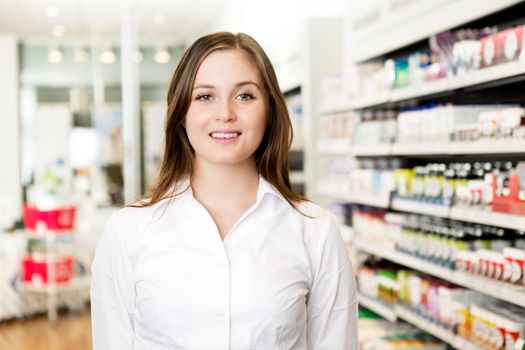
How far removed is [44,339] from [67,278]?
102cm

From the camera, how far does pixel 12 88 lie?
12.1 metres

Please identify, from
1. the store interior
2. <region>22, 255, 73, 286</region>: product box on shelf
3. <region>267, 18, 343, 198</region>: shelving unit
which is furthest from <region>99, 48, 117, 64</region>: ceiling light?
<region>267, 18, 343, 198</region>: shelving unit

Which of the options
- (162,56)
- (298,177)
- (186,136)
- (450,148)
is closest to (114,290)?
(186,136)

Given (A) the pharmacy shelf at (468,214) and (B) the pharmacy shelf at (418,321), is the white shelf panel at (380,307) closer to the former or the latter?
(B) the pharmacy shelf at (418,321)

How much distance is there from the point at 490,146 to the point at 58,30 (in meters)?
9.91

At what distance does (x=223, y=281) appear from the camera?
176 centimetres

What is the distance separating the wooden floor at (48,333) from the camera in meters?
6.18

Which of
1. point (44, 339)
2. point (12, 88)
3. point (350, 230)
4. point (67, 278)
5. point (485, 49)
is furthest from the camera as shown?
point (12, 88)

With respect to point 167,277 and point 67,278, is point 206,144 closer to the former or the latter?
point 167,277

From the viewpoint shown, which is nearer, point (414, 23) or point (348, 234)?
point (414, 23)

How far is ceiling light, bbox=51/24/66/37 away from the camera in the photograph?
11295 millimetres

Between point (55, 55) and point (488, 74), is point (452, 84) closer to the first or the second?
point (488, 74)

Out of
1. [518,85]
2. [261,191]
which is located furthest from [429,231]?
[261,191]

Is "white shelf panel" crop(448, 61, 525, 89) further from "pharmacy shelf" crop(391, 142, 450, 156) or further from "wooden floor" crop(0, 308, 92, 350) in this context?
"wooden floor" crop(0, 308, 92, 350)
